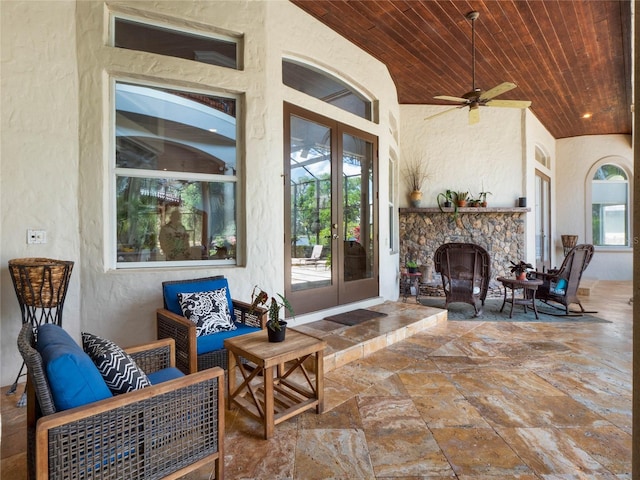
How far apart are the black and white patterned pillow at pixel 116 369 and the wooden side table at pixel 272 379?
0.66m

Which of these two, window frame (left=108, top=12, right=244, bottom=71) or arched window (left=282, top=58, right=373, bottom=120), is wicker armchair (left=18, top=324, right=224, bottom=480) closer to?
window frame (left=108, top=12, right=244, bottom=71)

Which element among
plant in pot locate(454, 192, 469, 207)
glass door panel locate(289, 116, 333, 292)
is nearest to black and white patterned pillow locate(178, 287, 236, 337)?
glass door panel locate(289, 116, 333, 292)

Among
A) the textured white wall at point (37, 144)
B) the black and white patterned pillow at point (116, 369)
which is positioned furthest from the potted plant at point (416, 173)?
the black and white patterned pillow at point (116, 369)

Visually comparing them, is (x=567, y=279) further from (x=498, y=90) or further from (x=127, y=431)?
(x=127, y=431)

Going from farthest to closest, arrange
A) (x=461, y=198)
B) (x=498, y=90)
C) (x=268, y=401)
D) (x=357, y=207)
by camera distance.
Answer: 1. (x=461, y=198)
2. (x=357, y=207)
3. (x=498, y=90)
4. (x=268, y=401)

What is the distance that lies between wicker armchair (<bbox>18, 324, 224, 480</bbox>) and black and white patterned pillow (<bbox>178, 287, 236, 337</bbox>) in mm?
1083

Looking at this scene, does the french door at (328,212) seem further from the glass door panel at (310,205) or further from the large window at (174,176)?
the large window at (174,176)

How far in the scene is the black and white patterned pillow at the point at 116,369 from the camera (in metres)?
1.40

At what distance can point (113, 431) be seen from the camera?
50.2 inches

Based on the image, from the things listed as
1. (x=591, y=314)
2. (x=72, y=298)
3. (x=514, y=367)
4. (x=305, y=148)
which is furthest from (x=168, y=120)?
(x=591, y=314)

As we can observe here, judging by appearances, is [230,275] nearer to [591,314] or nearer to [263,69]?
[263,69]

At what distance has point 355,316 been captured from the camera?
13.6ft

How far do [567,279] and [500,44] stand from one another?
3.39 m

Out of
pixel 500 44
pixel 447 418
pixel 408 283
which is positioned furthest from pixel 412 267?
pixel 447 418
